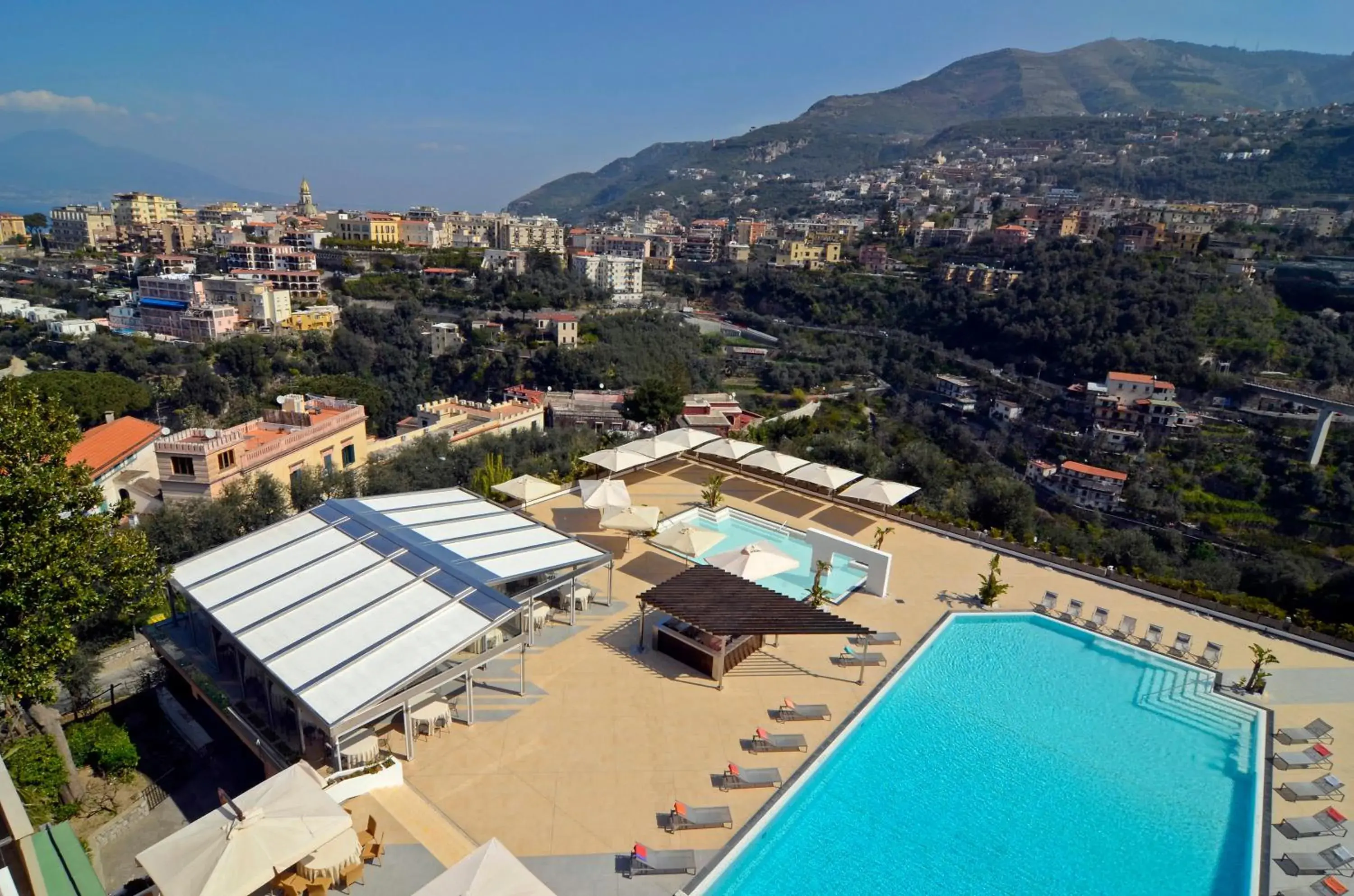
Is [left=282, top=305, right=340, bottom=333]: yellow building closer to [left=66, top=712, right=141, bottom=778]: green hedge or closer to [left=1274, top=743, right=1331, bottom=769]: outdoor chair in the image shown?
[left=66, top=712, right=141, bottom=778]: green hedge

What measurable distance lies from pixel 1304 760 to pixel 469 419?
113 feet

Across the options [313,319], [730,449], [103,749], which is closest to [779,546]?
[730,449]

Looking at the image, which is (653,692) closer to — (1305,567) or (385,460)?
(385,460)

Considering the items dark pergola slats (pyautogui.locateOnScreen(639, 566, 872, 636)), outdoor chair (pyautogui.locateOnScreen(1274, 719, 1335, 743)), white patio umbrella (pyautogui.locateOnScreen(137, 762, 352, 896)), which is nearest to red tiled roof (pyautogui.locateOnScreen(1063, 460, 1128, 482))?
outdoor chair (pyautogui.locateOnScreen(1274, 719, 1335, 743))

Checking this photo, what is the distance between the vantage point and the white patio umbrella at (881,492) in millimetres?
18734

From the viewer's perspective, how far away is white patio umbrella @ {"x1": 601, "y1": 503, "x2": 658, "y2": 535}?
1622 centimetres

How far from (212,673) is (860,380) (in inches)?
2136

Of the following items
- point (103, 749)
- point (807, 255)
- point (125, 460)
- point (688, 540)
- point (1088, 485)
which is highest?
point (807, 255)

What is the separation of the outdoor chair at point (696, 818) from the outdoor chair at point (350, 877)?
372 cm

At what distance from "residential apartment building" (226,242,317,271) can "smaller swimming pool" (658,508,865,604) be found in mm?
62144

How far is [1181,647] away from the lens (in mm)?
14125

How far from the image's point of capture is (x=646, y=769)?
393 inches

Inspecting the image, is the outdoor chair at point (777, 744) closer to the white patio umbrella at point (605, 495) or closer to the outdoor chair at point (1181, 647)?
the white patio umbrella at point (605, 495)

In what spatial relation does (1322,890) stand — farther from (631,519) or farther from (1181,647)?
(631,519)
